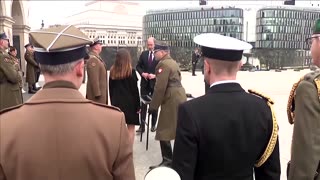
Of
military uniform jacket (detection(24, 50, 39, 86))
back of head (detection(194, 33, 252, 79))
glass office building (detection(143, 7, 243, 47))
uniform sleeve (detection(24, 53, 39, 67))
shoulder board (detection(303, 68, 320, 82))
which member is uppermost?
glass office building (detection(143, 7, 243, 47))

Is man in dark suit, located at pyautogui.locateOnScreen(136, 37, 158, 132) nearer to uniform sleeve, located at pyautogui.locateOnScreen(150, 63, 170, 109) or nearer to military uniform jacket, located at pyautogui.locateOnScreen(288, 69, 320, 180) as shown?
uniform sleeve, located at pyautogui.locateOnScreen(150, 63, 170, 109)

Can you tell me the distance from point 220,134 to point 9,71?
17.4 ft

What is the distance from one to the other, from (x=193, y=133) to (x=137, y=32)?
13293 cm

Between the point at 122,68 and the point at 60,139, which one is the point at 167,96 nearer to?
the point at 122,68

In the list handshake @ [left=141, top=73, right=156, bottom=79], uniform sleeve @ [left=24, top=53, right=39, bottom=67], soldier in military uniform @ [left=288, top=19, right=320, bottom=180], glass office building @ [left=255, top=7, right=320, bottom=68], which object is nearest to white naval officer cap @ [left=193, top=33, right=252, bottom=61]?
soldier in military uniform @ [left=288, top=19, right=320, bottom=180]

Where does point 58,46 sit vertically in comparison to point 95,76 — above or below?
above

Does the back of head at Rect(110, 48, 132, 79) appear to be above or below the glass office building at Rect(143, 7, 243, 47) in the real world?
below

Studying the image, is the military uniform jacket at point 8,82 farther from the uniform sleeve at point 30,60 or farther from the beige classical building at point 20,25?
the beige classical building at point 20,25

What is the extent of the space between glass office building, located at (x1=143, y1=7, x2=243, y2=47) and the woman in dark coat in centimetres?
9657

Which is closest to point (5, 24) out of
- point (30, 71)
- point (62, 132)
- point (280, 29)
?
point (30, 71)

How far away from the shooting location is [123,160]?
1.91m

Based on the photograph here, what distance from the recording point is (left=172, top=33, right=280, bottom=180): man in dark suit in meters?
2.32

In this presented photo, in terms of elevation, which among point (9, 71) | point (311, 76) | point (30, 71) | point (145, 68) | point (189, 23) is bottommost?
point (30, 71)

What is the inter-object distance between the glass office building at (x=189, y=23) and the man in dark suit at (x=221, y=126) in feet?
330
